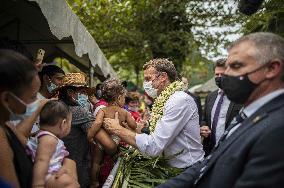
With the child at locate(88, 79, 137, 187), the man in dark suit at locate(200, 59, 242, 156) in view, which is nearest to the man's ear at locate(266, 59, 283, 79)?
the man in dark suit at locate(200, 59, 242, 156)

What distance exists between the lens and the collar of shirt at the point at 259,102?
2686 mm

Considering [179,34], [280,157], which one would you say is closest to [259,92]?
[280,157]

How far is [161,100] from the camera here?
4.88 metres

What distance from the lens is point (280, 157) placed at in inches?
94.2

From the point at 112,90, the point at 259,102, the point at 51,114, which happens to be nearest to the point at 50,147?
the point at 51,114

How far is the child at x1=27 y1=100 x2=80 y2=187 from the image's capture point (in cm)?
325

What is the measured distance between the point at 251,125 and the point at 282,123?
0.21m

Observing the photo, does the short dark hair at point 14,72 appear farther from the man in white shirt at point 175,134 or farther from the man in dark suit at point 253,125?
the man in white shirt at point 175,134

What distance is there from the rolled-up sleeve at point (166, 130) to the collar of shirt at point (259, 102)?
156 centimetres

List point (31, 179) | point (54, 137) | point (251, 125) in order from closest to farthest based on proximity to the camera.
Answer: point (251, 125) < point (31, 179) < point (54, 137)

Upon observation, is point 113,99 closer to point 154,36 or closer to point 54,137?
point 54,137

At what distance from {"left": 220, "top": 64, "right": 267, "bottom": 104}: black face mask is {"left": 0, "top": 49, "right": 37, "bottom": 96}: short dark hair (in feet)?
4.16

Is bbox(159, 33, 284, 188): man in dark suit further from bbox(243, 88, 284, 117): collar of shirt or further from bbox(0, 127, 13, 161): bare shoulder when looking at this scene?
bbox(0, 127, 13, 161): bare shoulder

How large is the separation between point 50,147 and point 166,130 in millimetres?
1300
